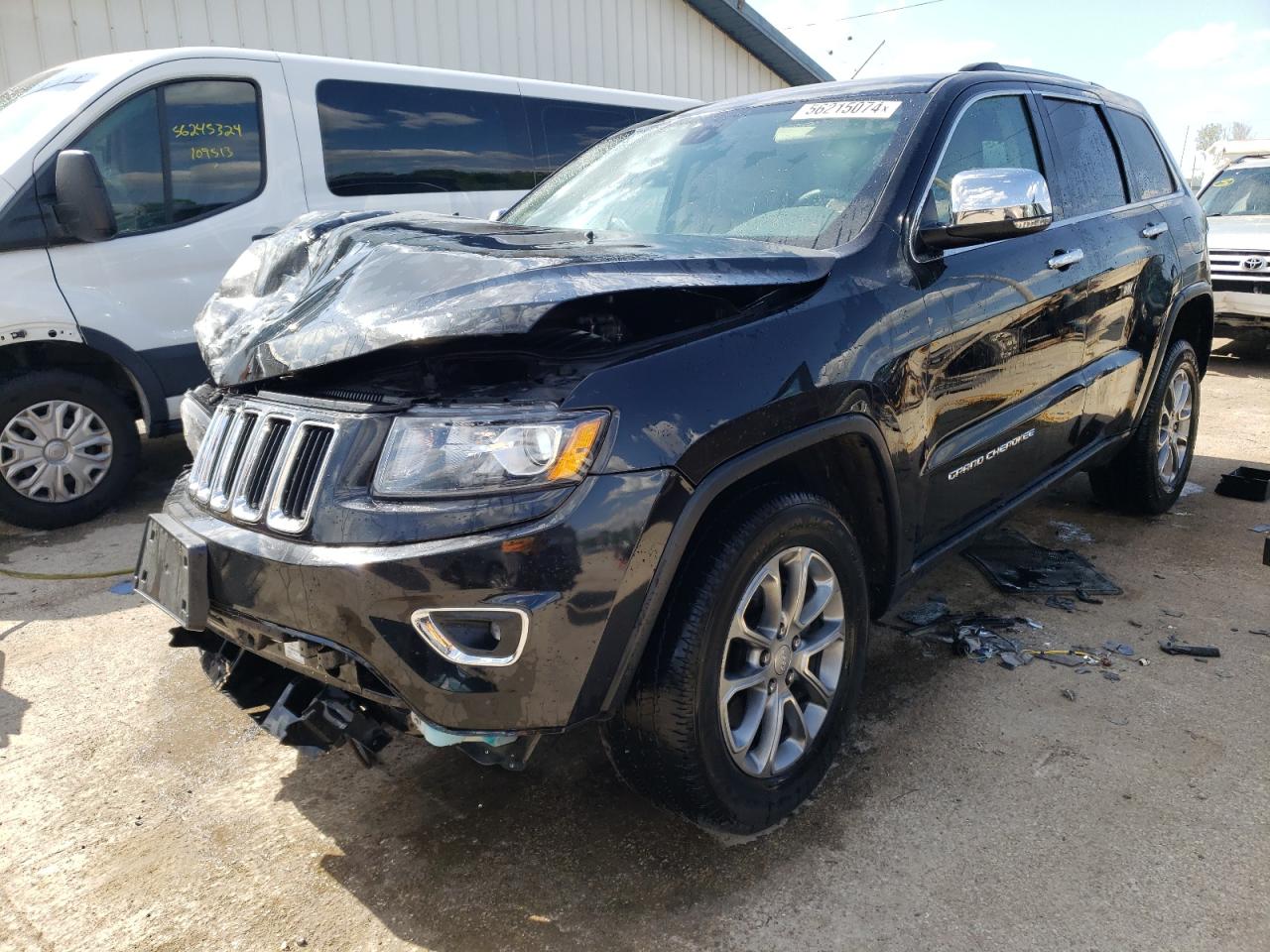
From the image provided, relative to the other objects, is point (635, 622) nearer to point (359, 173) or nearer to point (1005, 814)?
point (1005, 814)

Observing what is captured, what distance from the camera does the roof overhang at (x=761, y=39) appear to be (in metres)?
13.8

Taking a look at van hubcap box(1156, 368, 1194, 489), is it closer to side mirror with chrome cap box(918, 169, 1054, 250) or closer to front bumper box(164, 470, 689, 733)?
side mirror with chrome cap box(918, 169, 1054, 250)

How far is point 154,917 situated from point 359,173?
4675mm

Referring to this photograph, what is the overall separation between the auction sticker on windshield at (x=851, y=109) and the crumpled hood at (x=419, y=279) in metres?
0.73

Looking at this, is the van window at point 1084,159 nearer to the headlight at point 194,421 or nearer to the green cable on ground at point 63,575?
the headlight at point 194,421

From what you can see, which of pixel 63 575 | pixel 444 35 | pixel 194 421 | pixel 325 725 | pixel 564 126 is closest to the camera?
pixel 325 725


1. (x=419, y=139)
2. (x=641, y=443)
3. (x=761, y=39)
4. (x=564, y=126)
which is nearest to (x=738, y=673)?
(x=641, y=443)

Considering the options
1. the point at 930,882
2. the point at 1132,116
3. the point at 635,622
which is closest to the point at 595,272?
the point at 635,622

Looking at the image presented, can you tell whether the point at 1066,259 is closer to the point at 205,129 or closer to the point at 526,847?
the point at 526,847

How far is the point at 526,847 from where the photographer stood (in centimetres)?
243

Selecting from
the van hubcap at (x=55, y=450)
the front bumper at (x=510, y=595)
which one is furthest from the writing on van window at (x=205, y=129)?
the front bumper at (x=510, y=595)

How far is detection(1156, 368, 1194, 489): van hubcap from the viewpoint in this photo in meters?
4.68

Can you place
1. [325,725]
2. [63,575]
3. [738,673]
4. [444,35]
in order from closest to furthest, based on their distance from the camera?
[325,725]
[738,673]
[63,575]
[444,35]

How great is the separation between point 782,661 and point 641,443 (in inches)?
30.9
